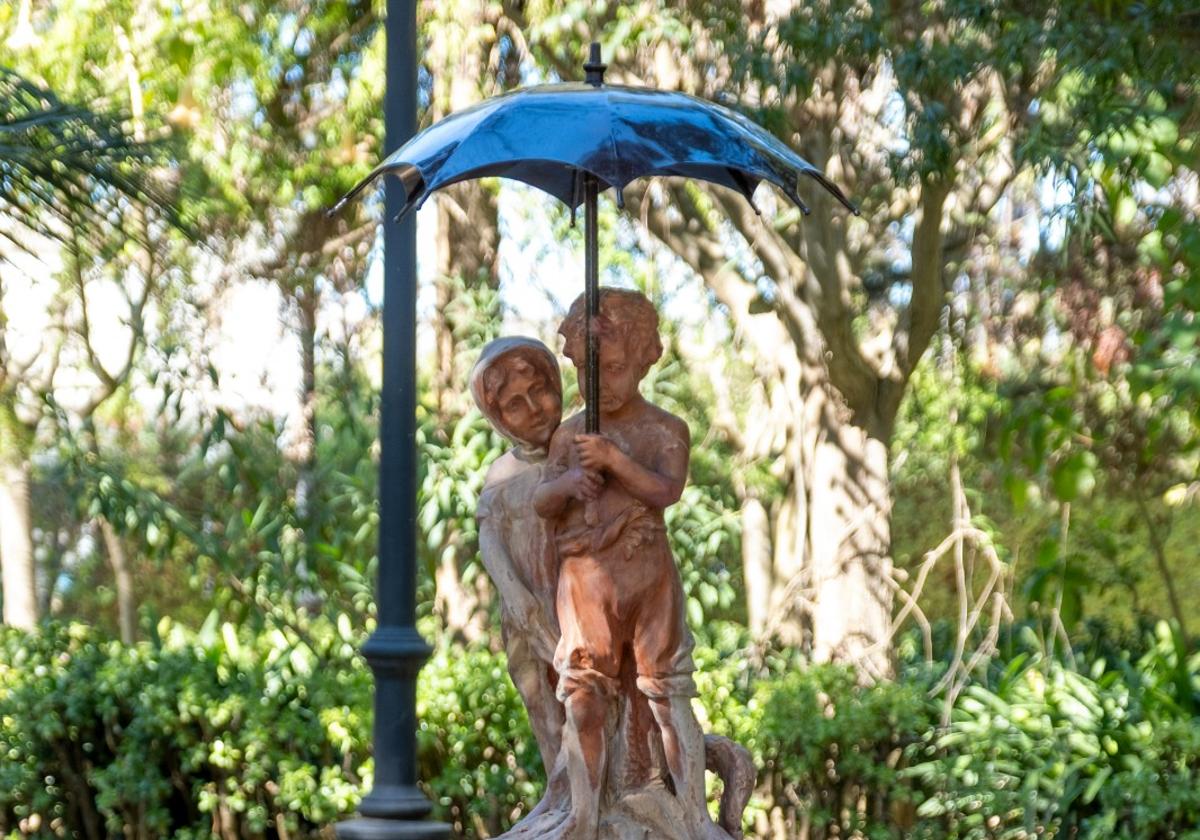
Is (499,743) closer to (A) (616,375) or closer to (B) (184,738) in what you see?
(B) (184,738)

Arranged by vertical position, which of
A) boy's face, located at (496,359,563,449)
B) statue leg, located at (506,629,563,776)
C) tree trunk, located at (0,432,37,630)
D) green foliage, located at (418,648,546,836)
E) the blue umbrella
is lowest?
green foliage, located at (418,648,546,836)

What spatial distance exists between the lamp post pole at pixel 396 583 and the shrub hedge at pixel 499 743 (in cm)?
267

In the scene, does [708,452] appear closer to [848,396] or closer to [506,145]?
[848,396]

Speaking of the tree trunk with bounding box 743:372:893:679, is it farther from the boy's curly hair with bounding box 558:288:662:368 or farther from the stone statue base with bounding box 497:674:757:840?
the boy's curly hair with bounding box 558:288:662:368

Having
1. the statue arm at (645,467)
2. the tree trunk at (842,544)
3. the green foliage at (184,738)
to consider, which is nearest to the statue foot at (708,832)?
the statue arm at (645,467)

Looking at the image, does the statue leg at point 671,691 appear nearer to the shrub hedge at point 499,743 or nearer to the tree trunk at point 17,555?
the shrub hedge at point 499,743

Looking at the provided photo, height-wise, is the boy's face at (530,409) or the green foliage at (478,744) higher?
the boy's face at (530,409)

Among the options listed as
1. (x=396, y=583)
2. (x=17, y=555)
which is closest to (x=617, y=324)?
(x=396, y=583)

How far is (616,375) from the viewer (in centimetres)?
498

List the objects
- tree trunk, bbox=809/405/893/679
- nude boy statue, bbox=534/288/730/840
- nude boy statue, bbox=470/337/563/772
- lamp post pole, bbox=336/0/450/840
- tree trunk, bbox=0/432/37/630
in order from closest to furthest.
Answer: nude boy statue, bbox=534/288/730/840 → nude boy statue, bbox=470/337/563/772 → lamp post pole, bbox=336/0/450/840 → tree trunk, bbox=809/405/893/679 → tree trunk, bbox=0/432/37/630

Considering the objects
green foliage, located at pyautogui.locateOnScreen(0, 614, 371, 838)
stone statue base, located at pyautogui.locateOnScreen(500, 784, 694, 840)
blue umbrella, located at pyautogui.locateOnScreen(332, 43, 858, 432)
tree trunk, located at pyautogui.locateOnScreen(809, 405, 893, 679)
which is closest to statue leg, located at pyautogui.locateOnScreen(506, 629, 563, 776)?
stone statue base, located at pyautogui.locateOnScreen(500, 784, 694, 840)

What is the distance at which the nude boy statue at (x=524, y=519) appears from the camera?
509 centimetres

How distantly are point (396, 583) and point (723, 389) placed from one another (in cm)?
600

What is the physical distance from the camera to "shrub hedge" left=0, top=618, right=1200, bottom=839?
7961 mm
